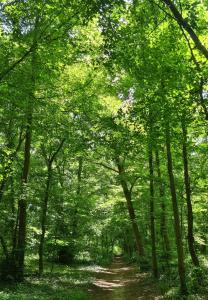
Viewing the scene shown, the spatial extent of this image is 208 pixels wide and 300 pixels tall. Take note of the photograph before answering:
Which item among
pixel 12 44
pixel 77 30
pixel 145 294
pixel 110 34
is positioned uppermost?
pixel 77 30

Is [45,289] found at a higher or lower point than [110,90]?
lower

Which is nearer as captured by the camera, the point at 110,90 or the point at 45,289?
the point at 110,90

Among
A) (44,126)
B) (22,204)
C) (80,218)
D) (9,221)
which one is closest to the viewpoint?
(44,126)

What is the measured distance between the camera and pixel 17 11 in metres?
10.2

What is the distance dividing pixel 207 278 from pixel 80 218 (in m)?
14.8

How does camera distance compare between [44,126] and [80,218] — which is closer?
A: [44,126]

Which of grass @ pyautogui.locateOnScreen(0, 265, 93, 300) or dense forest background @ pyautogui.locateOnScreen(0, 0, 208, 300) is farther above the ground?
dense forest background @ pyautogui.locateOnScreen(0, 0, 208, 300)

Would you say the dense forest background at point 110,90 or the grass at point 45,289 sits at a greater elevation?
the dense forest background at point 110,90

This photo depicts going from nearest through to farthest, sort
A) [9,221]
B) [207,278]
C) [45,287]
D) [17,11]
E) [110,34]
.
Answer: [110,34] < [17,11] < [207,278] < [45,287] < [9,221]

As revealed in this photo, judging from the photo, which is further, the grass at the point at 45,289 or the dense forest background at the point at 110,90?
the grass at the point at 45,289

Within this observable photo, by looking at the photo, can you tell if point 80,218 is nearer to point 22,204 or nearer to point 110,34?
point 22,204

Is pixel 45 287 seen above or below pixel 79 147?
below

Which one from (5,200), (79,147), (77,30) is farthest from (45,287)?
(77,30)

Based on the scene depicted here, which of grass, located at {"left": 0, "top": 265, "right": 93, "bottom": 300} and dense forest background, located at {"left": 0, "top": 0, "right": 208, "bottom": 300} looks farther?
grass, located at {"left": 0, "top": 265, "right": 93, "bottom": 300}
